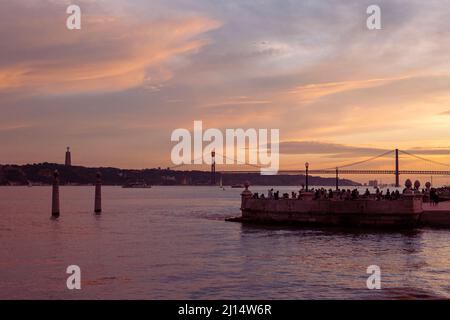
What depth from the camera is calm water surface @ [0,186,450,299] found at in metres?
21.0

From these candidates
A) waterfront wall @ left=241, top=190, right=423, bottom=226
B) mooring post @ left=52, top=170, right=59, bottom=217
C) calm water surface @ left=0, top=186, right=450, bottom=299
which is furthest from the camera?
mooring post @ left=52, top=170, right=59, bottom=217

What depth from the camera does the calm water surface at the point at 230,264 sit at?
68.8 feet

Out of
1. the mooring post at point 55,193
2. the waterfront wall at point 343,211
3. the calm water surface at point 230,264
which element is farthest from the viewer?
the mooring post at point 55,193

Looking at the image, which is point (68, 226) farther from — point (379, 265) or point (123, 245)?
point (379, 265)

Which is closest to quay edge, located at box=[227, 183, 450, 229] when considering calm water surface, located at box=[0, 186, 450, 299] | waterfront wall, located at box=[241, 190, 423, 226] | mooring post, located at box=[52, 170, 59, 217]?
waterfront wall, located at box=[241, 190, 423, 226]

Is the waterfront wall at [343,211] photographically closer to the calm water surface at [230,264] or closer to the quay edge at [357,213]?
the quay edge at [357,213]

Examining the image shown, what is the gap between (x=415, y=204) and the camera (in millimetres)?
40594

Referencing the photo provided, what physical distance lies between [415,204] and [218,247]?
575 inches

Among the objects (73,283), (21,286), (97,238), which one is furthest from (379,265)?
(97,238)

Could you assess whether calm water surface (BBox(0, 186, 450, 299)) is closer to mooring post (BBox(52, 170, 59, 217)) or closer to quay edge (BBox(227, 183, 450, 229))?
quay edge (BBox(227, 183, 450, 229))

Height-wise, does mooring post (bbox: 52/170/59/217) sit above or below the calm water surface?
above

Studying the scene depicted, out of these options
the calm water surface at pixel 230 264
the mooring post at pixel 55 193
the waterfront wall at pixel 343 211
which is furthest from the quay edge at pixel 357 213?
the mooring post at pixel 55 193

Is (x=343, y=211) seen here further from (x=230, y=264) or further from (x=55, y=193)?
(x=55, y=193)

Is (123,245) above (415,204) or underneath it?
underneath
